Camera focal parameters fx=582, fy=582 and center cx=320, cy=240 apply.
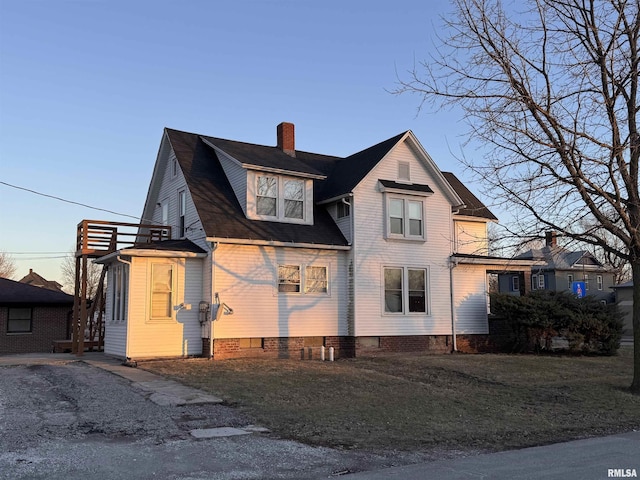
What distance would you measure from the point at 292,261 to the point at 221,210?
2.79 metres

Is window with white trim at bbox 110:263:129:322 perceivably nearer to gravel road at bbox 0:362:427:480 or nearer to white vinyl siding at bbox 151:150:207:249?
white vinyl siding at bbox 151:150:207:249

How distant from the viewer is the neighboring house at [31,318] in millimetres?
24906

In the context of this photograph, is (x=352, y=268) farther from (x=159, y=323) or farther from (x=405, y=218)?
(x=159, y=323)

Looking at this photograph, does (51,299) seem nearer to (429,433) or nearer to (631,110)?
(429,433)

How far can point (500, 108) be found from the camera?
12859 mm

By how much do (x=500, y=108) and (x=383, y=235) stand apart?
788 centimetres

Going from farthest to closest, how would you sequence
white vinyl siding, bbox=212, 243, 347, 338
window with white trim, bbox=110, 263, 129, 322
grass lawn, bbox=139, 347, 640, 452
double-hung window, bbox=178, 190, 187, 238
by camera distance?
double-hung window, bbox=178, 190, 187, 238, window with white trim, bbox=110, 263, 129, 322, white vinyl siding, bbox=212, 243, 347, 338, grass lawn, bbox=139, 347, 640, 452

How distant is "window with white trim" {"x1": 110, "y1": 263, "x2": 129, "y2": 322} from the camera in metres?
17.8

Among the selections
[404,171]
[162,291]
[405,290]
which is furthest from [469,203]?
[162,291]

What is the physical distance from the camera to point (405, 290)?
20312mm

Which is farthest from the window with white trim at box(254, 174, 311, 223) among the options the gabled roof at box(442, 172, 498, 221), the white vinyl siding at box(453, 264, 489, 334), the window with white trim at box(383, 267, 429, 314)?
the gabled roof at box(442, 172, 498, 221)

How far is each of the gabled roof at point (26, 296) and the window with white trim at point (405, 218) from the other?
14.9 m

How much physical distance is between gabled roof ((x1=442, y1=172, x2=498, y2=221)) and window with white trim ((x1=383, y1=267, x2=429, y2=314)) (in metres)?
4.43

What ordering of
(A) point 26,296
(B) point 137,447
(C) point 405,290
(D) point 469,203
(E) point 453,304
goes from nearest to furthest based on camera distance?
1. (B) point 137,447
2. (C) point 405,290
3. (E) point 453,304
4. (D) point 469,203
5. (A) point 26,296
